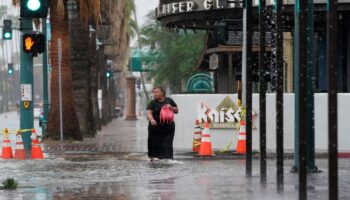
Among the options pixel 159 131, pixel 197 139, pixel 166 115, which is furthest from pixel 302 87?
pixel 197 139

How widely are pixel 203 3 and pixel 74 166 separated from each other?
13.0m

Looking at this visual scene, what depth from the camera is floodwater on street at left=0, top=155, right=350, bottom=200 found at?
12.1m

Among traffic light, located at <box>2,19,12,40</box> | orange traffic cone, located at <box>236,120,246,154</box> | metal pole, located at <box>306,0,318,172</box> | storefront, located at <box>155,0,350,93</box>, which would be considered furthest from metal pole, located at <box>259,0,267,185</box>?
traffic light, located at <box>2,19,12,40</box>

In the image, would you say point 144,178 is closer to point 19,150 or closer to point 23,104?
point 19,150

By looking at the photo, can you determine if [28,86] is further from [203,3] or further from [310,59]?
[310,59]

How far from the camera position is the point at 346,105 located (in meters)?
21.8

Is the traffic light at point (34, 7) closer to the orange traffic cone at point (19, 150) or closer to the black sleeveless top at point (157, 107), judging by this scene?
the orange traffic cone at point (19, 150)

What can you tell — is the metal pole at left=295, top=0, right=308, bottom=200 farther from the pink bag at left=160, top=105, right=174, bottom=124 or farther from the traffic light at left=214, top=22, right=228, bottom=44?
the traffic light at left=214, top=22, right=228, bottom=44

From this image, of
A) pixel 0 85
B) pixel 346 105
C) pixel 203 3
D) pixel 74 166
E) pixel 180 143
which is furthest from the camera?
pixel 0 85

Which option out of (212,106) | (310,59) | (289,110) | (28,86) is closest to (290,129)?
(289,110)

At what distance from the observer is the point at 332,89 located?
8156 mm

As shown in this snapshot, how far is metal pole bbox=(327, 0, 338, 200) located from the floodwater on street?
10.7ft

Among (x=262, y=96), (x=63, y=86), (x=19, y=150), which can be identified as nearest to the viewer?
(x=262, y=96)

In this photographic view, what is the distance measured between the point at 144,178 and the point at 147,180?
15.9 inches
